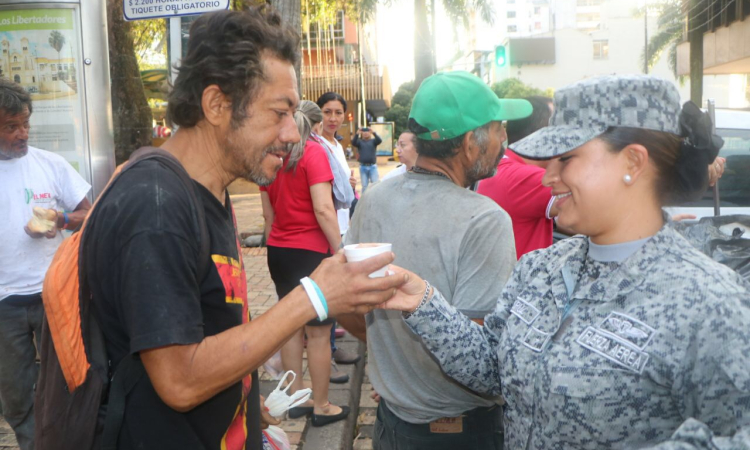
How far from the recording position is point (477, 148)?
8.16ft

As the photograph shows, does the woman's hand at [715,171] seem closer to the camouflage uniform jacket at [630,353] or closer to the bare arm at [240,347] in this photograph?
the camouflage uniform jacket at [630,353]

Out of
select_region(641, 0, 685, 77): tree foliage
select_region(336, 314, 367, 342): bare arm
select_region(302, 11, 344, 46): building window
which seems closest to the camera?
select_region(336, 314, 367, 342): bare arm

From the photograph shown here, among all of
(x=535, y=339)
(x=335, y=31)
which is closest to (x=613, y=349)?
(x=535, y=339)

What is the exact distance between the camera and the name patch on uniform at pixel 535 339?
1.75 m

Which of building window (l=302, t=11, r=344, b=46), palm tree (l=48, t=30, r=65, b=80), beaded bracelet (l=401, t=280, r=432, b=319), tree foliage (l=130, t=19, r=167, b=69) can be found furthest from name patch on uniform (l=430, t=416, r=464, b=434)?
building window (l=302, t=11, r=344, b=46)

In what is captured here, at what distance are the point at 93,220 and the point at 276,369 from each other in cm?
222

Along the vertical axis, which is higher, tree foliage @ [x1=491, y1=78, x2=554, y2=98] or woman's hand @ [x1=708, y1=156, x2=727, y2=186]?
tree foliage @ [x1=491, y1=78, x2=554, y2=98]

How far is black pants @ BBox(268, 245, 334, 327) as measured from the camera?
4.64 m

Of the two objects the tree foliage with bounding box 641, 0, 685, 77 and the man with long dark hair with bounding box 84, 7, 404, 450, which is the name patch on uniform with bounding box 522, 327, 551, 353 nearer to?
the man with long dark hair with bounding box 84, 7, 404, 450

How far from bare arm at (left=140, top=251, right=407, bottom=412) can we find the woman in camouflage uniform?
0.24m

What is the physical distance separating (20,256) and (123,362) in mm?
2431

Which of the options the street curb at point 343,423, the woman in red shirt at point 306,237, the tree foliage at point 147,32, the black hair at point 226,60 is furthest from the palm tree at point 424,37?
the black hair at point 226,60

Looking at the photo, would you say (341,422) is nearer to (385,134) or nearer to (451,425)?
(451,425)

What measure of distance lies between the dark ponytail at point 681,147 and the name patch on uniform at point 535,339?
49 cm
